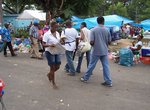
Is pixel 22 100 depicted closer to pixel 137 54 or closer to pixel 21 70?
pixel 21 70

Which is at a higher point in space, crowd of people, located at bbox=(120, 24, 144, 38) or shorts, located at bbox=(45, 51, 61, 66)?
shorts, located at bbox=(45, 51, 61, 66)

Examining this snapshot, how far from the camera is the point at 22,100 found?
6.58 meters

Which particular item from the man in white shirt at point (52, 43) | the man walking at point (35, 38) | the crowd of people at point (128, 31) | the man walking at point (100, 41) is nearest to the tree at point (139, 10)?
the crowd of people at point (128, 31)

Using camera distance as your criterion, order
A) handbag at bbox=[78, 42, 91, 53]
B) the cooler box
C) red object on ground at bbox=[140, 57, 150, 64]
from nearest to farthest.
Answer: handbag at bbox=[78, 42, 91, 53], the cooler box, red object on ground at bbox=[140, 57, 150, 64]

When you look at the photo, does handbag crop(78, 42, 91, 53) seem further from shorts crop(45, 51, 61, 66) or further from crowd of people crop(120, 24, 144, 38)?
crowd of people crop(120, 24, 144, 38)

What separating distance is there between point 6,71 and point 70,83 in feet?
8.54

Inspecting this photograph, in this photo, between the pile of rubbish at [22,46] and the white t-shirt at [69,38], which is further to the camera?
the pile of rubbish at [22,46]

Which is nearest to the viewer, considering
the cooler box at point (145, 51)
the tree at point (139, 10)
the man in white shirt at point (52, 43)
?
the man in white shirt at point (52, 43)

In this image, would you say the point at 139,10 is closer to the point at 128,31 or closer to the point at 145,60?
the point at 128,31

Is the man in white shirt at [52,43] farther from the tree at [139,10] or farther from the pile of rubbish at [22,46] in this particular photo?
the tree at [139,10]

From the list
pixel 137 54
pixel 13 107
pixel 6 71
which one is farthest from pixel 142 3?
pixel 13 107

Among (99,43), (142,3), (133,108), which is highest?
(142,3)

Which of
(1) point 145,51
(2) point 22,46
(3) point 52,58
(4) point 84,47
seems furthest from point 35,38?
(3) point 52,58

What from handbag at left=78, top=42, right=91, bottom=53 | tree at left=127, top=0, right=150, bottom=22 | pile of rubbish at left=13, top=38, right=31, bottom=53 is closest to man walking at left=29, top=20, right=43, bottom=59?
pile of rubbish at left=13, top=38, right=31, bottom=53
